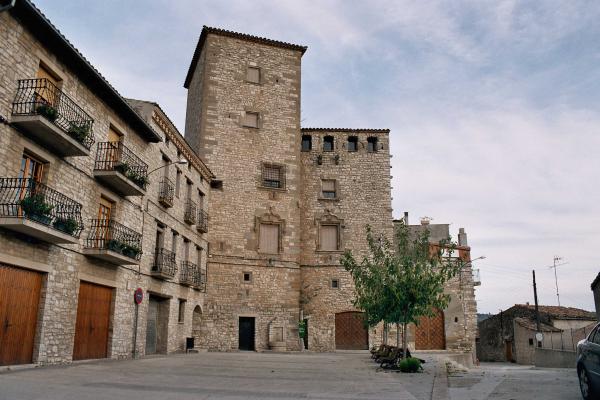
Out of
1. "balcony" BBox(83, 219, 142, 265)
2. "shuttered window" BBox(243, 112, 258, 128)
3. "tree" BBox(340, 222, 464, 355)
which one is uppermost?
"shuttered window" BBox(243, 112, 258, 128)

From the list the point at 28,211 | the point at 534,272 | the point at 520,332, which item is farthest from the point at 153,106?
the point at 520,332

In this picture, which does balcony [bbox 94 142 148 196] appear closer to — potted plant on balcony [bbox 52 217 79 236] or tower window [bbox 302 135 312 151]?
potted plant on balcony [bbox 52 217 79 236]

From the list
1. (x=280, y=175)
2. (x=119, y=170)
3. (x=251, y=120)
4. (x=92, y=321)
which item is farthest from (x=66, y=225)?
(x=251, y=120)

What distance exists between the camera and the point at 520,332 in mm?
40000

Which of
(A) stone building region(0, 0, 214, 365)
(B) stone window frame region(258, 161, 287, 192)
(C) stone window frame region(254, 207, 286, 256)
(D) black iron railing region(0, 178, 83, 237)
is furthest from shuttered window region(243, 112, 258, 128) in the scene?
(D) black iron railing region(0, 178, 83, 237)

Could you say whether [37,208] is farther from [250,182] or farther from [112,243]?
[250,182]

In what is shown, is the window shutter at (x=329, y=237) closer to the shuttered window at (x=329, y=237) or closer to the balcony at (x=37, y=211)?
the shuttered window at (x=329, y=237)

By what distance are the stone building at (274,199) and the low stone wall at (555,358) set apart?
32.3ft

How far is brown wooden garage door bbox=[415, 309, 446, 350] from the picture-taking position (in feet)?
101

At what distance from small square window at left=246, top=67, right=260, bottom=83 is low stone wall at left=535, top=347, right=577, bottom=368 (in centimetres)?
2133

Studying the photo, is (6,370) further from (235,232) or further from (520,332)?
(520,332)

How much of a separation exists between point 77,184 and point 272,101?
1621cm

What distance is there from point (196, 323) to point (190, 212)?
18.8 feet

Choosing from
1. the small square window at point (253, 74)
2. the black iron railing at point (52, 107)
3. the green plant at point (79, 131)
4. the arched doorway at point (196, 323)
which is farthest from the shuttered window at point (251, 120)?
the green plant at point (79, 131)
